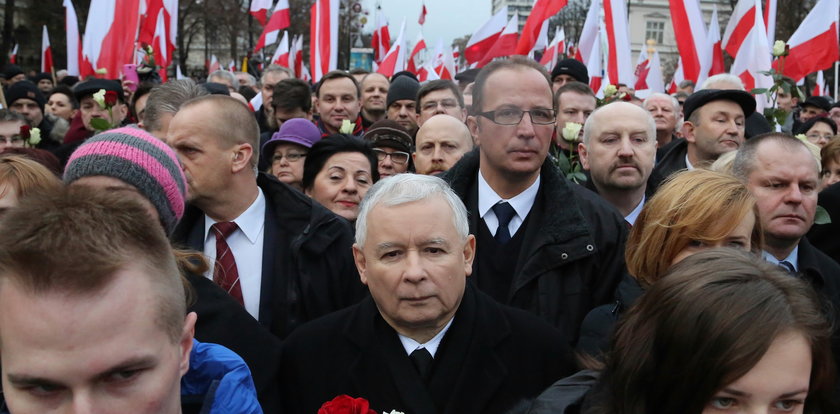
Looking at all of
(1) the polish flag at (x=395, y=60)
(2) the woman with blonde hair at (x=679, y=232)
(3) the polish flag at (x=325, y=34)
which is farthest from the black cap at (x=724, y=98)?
(1) the polish flag at (x=395, y=60)

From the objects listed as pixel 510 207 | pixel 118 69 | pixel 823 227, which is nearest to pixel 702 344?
pixel 510 207

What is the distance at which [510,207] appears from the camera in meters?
3.80

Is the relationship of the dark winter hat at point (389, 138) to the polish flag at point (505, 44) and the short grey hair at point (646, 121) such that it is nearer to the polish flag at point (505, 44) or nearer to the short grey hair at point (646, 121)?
the short grey hair at point (646, 121)

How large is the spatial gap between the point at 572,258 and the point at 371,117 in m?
5.38

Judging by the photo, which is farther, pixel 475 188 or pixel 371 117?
pixel 371 117

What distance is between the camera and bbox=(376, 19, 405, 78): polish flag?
12172mm

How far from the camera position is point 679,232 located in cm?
302

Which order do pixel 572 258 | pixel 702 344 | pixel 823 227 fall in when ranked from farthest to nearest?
pixel 823 227, pixel 572 258, pixel 702 344

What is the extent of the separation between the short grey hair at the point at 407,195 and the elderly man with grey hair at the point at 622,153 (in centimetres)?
193

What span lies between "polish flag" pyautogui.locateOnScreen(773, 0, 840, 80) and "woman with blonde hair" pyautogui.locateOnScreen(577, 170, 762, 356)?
5.05 meters

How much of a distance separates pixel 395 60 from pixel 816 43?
637cm

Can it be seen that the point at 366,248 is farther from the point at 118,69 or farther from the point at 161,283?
the point at 118,69

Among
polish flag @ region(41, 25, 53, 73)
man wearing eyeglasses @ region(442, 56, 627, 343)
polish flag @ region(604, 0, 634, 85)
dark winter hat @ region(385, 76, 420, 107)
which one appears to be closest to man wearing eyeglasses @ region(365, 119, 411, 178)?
man wearing eyeglasses @ region(442, 56, 627, 343)

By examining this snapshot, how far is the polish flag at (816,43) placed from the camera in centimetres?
746
